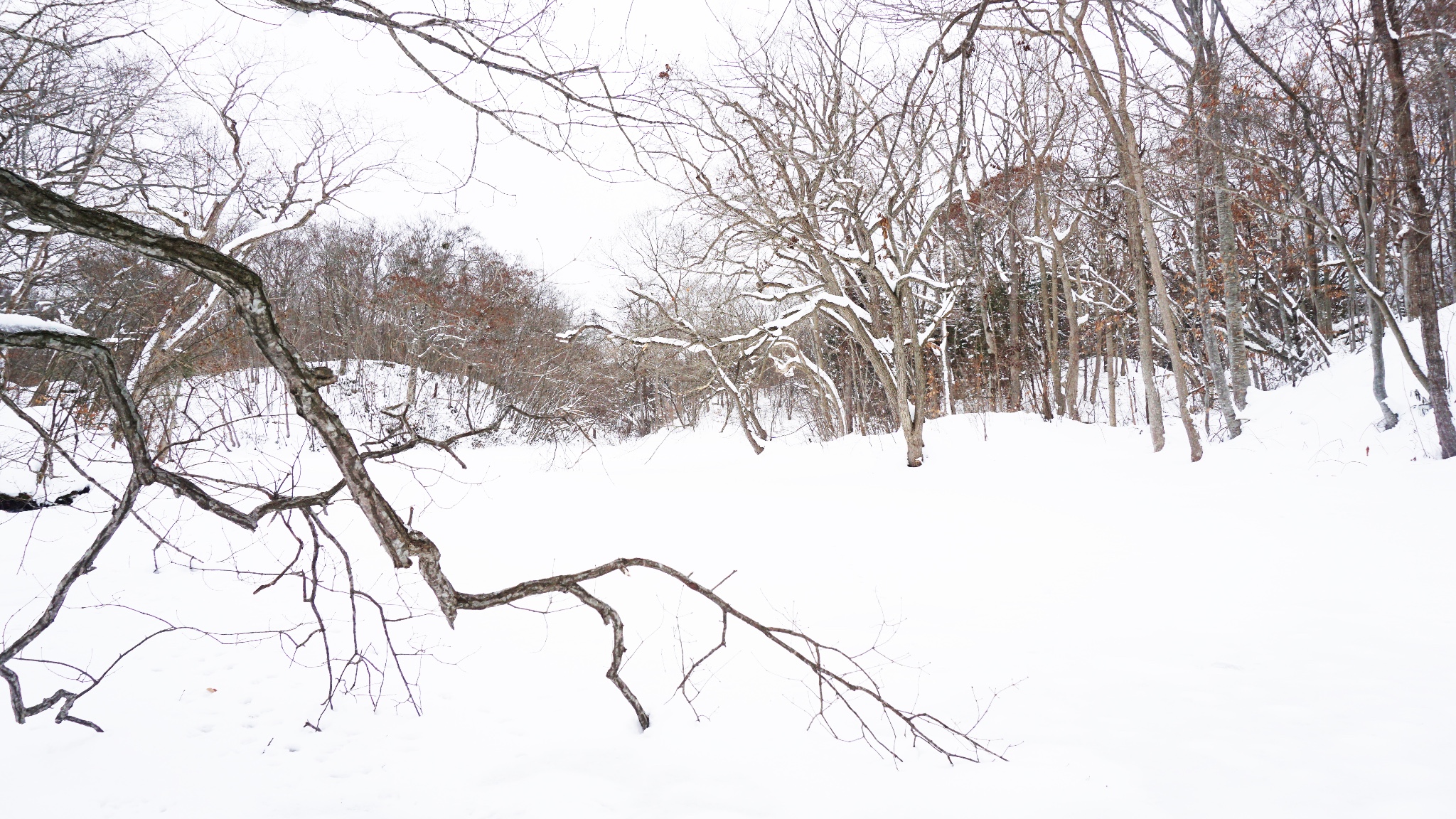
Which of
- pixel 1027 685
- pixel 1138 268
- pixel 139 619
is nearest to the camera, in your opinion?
pixel 1027 685

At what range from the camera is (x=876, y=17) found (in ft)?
16.8

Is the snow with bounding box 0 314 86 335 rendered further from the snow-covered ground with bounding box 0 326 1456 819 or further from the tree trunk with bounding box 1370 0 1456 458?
the tree trunk with bounding box 1370 0 1456 458

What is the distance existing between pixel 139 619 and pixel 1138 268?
9376 mm

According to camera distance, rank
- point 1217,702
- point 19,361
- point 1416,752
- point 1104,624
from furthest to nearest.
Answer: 1. point 19,361
2. point 1104,624
3. point 1217,702
4. point 1416,752

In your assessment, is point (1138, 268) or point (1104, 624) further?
point (1138, 268)

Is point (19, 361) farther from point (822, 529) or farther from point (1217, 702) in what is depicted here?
point (1217, 702)

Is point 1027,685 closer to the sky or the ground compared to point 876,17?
closer to the ground

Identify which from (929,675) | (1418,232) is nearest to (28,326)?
(929,675)

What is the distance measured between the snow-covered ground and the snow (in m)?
1.52

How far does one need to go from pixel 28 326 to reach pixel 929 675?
357 centimetres

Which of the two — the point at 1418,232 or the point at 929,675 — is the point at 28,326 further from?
the point at 1418,232

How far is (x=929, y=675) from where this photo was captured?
3.31 metres

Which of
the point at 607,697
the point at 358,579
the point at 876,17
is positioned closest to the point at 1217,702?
the point at 607,697

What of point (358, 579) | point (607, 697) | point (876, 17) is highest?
point (876, 17)
